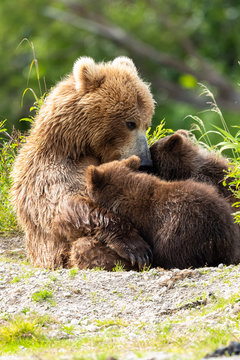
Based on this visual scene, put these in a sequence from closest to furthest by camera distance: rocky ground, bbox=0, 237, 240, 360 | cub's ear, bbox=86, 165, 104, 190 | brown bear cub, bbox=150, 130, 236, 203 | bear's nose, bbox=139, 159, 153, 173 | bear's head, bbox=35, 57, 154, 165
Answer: rocky ground, bbox=0, 237, 240, 360, cub's ear, bbox=86, 165, 104, 190, bear's head, bbox=35, 57, 154, 165, bear's nose, bbox=139, 159, 153, 173, brown bear cub, bbox=150, 130, 236, 203

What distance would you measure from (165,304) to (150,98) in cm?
273

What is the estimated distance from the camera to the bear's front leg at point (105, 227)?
21.2 ft

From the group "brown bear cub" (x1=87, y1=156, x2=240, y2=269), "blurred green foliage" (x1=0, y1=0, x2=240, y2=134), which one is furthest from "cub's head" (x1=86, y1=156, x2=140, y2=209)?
"blurred green foliage" (x1=0, y1=0, x2=240, y2=134)

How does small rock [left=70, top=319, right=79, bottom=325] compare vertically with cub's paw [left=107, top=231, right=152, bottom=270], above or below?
below

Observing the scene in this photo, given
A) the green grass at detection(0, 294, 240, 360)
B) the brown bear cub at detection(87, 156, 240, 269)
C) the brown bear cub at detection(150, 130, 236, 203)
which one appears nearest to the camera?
the green grass at detection(0, 294, 240, 360)

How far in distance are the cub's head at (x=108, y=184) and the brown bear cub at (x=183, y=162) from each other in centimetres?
95

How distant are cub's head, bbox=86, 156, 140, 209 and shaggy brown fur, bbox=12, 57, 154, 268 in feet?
0.32

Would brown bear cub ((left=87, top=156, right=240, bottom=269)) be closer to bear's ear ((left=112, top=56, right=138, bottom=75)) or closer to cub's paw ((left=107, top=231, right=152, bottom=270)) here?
cub's paw ((left=107, top=231, right=152, bottom=270))

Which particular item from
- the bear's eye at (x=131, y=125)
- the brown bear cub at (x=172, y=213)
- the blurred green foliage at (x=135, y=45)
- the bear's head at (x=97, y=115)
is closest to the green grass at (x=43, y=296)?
the brown bear cub at (x=172, y=213)

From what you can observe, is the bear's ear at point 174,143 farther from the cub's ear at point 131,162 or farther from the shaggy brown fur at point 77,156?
the cub's ear at point 131,162

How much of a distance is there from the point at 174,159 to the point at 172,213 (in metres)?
1.24

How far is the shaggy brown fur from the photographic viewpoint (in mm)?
6680

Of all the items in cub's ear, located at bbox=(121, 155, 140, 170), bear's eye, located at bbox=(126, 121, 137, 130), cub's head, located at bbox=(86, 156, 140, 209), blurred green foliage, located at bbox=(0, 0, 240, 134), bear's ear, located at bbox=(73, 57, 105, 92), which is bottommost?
blurred green foliage, located at bbox=(0, 0, 240, 134)

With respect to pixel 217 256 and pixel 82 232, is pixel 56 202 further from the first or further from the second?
pixel 217 256
